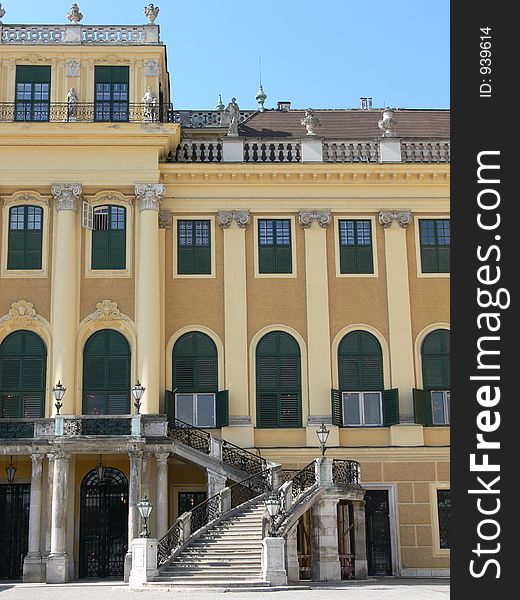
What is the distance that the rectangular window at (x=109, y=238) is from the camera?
1287 inches

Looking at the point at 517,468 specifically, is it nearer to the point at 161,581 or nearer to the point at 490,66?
the point at 490,66

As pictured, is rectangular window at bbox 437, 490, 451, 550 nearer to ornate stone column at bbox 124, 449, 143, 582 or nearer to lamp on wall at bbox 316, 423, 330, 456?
lamp on wall at bbox 316, 423, 330, 456

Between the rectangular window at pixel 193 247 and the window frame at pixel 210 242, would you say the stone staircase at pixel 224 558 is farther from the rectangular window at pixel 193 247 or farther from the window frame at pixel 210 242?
the rectangular window at pixel 193 247

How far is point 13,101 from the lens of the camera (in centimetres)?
3359

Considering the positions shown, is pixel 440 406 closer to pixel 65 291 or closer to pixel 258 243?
pixel 258 243

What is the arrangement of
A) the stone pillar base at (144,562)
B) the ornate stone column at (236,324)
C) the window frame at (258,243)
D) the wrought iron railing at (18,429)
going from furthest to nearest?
the window frame at (258,243) < the ornate stone column at (236,324) < the wrought iron railing at (18,429) < the stone pillar base at (144,562)

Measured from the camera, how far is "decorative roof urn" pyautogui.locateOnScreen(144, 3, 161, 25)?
34.5 meters

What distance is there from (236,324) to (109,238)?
471 cm

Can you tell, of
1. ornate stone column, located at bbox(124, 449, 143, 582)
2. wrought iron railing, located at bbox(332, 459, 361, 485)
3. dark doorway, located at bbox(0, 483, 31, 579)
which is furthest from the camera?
dark doorway, located at bbox(0, 483, 31, 579)

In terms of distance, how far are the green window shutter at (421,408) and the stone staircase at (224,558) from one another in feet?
21.9

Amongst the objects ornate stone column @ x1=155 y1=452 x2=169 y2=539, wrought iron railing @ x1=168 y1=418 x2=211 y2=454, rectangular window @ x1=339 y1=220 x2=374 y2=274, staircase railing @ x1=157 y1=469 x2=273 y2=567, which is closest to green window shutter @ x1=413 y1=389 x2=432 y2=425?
rectangular window @ x1=339 y1=220 x2=374 y2=274

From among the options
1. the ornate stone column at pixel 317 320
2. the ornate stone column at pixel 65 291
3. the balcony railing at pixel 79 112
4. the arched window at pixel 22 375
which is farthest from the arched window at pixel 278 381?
the balcony railing at pixel 79 112

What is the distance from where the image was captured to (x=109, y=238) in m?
32.8

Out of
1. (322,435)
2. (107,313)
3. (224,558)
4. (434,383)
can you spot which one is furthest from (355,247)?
(224,558)
